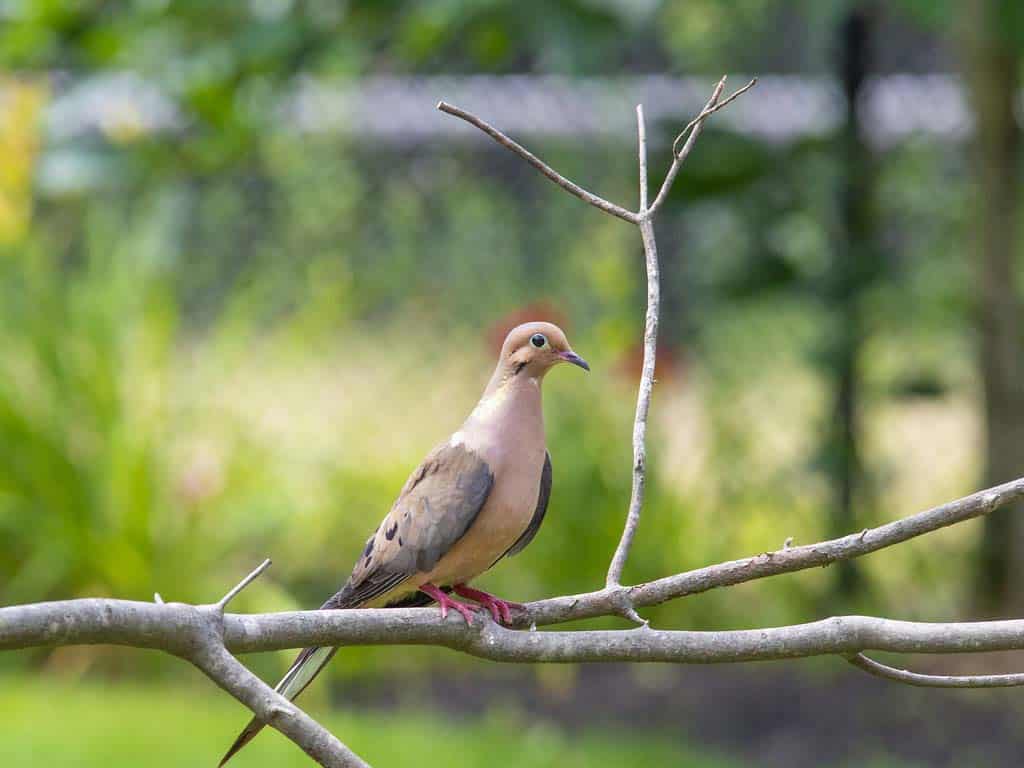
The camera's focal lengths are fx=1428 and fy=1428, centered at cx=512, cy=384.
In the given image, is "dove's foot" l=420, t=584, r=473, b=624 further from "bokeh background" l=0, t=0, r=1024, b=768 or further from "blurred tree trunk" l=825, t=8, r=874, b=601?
"blurred tree trunk" l=825, t=8, r=874, b=601

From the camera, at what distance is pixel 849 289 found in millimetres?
4871

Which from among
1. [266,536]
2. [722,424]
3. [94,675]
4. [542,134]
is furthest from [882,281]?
[94,675]

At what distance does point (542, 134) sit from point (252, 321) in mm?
1547

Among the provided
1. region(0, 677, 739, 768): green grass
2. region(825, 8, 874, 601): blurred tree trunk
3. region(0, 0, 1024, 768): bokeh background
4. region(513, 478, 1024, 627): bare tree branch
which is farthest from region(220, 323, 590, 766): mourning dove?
region(825, 8, 874, 601): blurred tree trunk

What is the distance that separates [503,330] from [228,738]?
1640 mm

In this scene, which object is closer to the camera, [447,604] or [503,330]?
[447,604]

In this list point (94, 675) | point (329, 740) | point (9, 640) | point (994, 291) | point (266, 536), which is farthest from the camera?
point (266, 536)

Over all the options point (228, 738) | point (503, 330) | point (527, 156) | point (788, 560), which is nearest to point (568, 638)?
point (788, 560)

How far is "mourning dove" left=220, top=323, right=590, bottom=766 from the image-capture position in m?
1.68

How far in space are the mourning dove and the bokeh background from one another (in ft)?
6.43

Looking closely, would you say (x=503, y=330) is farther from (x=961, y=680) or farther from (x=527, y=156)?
(x=961, y=680)

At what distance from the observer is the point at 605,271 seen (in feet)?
19.4

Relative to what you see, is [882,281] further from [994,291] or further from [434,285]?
[434,285]

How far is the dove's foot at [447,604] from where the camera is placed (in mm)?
1576
